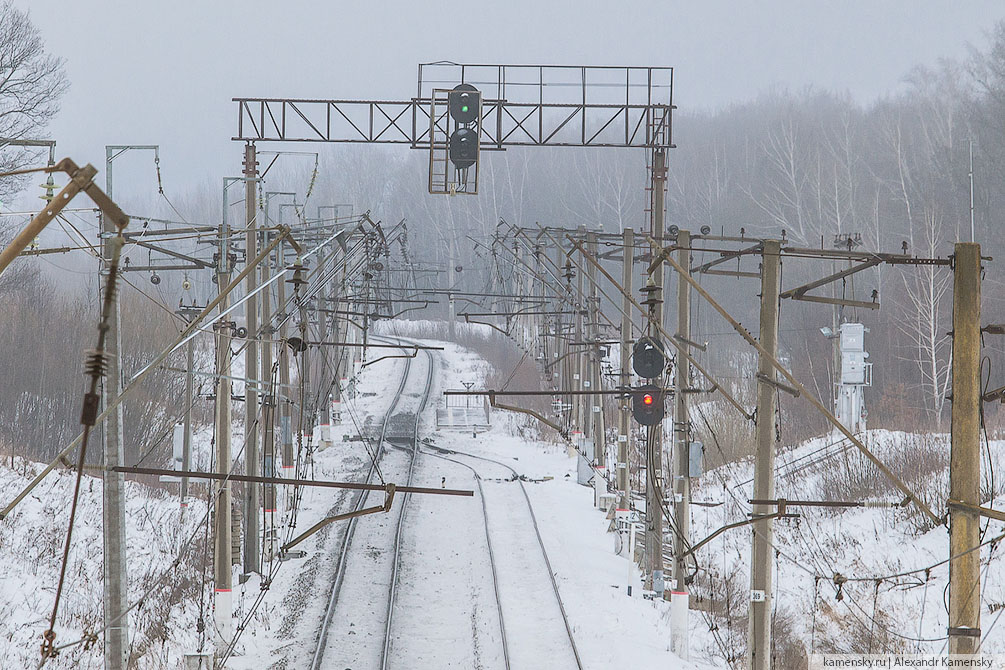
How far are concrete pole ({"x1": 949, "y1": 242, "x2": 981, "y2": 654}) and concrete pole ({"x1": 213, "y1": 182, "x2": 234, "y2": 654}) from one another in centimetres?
838

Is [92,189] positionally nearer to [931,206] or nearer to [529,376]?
[529,376]

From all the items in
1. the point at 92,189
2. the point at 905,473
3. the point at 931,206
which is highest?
the point at 931,206

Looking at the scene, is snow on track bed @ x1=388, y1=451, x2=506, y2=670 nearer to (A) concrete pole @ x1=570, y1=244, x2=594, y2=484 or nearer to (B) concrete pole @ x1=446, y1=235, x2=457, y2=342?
(A) concrete pole @ x1=570, y1=244, x2=594, y2=484

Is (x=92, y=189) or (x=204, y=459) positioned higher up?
(x=92, y=189)

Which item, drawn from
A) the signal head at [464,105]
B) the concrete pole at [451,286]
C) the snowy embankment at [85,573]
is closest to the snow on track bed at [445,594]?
the snowy embankment at [85,573]

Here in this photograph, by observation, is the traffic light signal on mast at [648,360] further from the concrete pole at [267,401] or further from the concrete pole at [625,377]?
the concrete pole at [625,377]

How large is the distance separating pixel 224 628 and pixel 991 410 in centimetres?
2524

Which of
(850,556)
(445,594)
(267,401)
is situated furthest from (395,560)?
(850,556)

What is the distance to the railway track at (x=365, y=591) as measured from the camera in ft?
46.1

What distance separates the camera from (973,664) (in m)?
7.62

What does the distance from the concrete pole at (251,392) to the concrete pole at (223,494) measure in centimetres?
94

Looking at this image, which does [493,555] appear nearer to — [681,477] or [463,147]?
[681,477]

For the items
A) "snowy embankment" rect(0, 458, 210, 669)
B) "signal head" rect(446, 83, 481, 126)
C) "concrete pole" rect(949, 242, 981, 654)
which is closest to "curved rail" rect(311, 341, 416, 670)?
"snowy embankment" rect(0, 458, 210, 669)

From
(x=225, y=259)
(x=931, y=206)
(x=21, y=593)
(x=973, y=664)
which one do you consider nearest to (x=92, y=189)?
(x=973, y=664)
